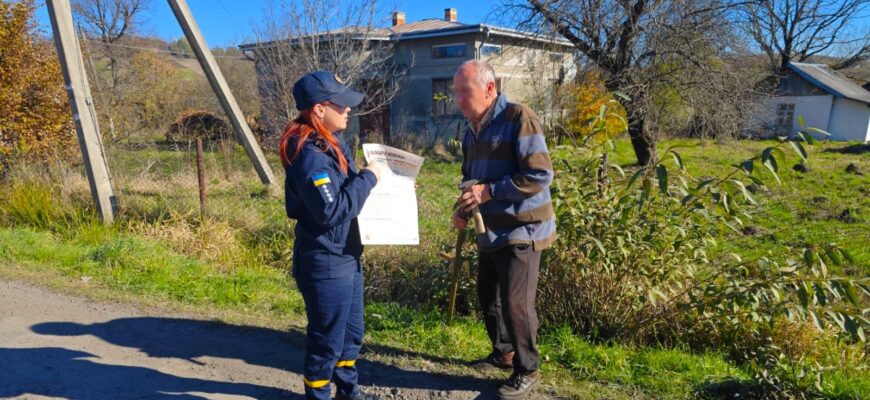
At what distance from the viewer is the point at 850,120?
26500 mm

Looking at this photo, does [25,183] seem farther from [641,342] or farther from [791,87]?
[791,87]

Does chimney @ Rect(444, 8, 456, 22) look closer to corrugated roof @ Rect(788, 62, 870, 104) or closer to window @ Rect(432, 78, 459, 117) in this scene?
window @ Rect(432, 78, 459, 117)

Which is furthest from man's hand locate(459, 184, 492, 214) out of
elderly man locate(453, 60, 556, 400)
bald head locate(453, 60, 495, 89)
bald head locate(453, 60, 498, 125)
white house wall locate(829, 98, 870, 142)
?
white house wall locate(829, 98, 870, 142)

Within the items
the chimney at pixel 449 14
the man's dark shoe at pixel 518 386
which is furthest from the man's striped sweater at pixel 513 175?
the chimney at pixel 449 14

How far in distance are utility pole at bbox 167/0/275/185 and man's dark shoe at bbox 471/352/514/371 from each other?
6.18m

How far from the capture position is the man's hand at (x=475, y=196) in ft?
9.61

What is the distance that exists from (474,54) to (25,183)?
16.5 m

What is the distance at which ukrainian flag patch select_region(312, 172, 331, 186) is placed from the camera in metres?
2.52

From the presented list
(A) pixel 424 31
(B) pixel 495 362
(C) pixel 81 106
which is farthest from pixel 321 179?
(A) pixel 424 31

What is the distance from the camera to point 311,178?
2.53m

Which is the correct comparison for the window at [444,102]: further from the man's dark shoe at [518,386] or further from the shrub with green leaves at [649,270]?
the man's dark shoe at [518,386]

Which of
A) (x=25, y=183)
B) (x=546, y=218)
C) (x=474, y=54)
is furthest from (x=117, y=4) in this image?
(x=546, y=218)

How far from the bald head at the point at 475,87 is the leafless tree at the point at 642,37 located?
804cm

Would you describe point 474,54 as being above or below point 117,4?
below
